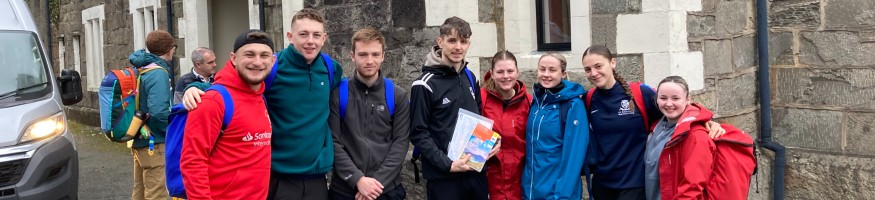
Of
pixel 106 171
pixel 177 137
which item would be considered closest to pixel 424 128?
pixel 177 137

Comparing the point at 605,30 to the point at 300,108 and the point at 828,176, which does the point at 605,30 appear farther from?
the point at 300,108

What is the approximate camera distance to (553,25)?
5.93m

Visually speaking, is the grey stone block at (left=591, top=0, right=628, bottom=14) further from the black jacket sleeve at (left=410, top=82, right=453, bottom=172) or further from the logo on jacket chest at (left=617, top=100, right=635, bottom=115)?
the black jacket sleeve at (left=410, top=82, right=453, bottom=172)

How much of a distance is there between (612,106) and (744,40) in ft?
7.44

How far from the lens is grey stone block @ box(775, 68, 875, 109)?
230 inches

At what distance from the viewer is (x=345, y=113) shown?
421cm

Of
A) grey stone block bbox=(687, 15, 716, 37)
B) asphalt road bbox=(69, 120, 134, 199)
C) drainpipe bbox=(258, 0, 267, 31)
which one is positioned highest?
drainpipe bbox=(258, 0, 267, 31)

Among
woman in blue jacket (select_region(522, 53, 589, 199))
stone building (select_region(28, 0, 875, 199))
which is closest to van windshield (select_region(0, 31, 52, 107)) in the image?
stone building (select_region(28, 0, 875, 199))

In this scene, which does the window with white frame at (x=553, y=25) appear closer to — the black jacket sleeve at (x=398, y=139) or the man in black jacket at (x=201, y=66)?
the black jacket sleeve at (x=398, y=139)

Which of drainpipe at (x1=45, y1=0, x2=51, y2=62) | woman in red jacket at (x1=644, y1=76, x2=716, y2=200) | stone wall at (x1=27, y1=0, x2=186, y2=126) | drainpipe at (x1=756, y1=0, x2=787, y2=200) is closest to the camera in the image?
woman in red jacket at (x1=644, y1=76, x2=716, y2=200)

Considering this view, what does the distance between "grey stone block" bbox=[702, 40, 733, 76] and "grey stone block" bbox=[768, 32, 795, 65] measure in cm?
55

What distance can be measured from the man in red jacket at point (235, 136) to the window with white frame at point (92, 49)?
13.0 m

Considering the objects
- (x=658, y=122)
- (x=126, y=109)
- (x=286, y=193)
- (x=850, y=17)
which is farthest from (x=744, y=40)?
(x=126, y=109)

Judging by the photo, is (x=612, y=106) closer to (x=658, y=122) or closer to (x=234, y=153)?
(x=658, y=122)
